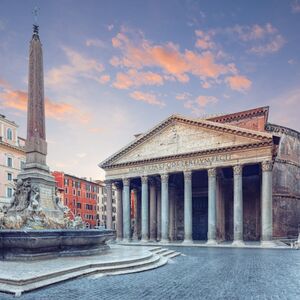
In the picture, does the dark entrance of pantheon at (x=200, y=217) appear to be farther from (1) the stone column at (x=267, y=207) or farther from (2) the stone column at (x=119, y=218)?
(1) the stone column at (x=267, y=207)

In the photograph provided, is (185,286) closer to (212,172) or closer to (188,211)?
(212,172)

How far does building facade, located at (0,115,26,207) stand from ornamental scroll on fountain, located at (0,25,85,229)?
89.4ft

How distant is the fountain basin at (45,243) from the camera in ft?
34.1

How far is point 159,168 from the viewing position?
29328mm

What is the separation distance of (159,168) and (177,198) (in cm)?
776

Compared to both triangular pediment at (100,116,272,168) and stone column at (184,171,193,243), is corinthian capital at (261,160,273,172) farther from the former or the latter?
stone column at (184,171,193,243)

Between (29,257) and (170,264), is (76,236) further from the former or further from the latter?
(170,264)

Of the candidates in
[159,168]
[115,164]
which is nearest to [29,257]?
[159,168]

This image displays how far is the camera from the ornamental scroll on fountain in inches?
493

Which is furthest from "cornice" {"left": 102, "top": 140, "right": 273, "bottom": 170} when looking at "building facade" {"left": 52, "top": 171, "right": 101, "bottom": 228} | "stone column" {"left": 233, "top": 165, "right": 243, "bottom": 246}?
"building facade" {"left": 52, "top": 171, "right": 101, "bottom": 228}

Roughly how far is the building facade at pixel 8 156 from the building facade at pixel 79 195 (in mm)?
13595

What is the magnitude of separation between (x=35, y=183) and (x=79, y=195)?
161 ft

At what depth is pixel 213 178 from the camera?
26438mm

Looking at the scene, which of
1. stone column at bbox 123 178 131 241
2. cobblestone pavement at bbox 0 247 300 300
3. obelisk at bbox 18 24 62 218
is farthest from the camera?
stone column at bbox 123 178 131 241
